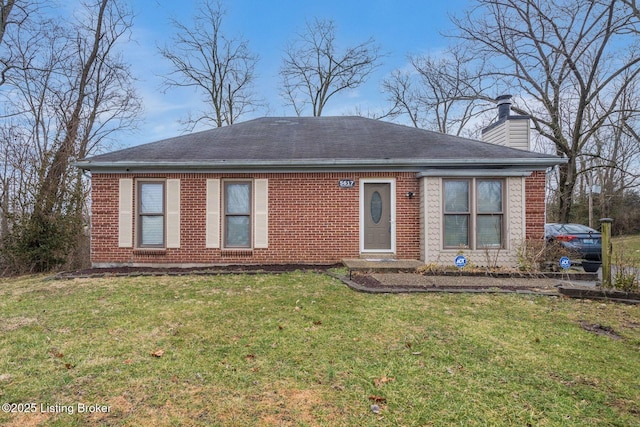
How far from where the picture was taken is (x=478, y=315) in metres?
4.77

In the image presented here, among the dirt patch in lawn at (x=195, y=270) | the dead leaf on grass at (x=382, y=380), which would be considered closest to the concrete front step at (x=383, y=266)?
the dirt patch in lawn at (x=195, y=270)

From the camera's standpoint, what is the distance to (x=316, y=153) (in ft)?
29.8

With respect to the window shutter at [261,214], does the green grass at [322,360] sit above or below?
below

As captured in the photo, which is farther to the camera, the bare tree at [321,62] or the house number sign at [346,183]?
the bare tree at [321,62]

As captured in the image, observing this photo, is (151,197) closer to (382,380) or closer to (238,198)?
(238,198)

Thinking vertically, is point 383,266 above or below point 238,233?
below

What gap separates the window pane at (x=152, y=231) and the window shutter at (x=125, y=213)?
0.29 metres

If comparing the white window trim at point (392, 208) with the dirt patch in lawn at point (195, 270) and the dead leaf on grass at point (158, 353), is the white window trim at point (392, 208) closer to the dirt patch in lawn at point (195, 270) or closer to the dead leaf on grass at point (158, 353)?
the dirt patch in lawn at point (195, 270)

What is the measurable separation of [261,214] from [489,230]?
5.66m

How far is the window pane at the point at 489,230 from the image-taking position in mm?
8484

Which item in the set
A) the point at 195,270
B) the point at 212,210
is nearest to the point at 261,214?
the point at 212,210

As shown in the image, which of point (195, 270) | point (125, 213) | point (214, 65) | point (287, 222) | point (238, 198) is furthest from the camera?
point (214, 65)

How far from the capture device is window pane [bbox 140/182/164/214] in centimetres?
895

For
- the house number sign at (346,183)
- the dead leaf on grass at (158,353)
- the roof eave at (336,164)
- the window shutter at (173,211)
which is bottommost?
the dead leaf on grass at (158,353)
